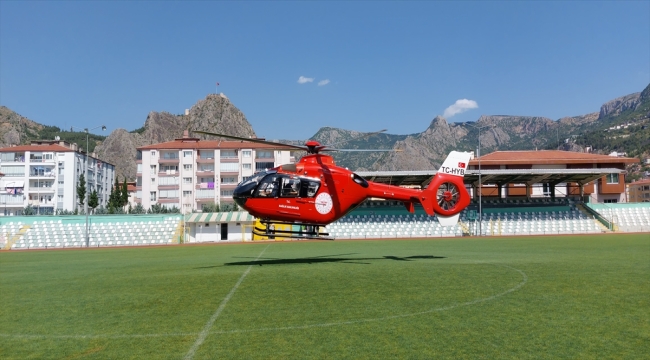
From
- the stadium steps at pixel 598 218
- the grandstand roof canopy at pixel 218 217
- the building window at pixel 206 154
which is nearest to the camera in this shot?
the grandstand roof canopy at pixel 218 217

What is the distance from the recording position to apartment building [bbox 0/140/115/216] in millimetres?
90875

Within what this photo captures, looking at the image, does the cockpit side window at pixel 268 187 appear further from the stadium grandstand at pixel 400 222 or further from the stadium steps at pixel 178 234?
the stadium steps at pixel 178 234

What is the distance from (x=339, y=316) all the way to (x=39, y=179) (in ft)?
333

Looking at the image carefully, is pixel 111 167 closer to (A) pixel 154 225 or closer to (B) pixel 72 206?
(B) pixel 72 206

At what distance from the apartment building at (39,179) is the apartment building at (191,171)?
17.7 m

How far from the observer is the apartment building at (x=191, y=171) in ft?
274

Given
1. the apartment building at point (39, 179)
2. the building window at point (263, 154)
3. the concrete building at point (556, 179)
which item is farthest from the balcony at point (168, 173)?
the concrete building at point (556, 179)

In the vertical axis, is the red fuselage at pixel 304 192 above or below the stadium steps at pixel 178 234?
above

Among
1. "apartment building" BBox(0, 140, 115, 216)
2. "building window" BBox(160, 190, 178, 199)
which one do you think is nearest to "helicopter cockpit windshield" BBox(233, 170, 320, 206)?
"building window" BBox(160, 190, 178, 199)

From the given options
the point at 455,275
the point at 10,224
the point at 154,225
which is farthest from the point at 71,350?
the point at 10,224

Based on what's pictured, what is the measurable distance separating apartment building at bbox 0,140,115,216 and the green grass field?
90227 mm

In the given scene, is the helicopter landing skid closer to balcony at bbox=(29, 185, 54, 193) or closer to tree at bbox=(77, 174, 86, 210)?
tree at bbox=(77, 174, 86, 210)

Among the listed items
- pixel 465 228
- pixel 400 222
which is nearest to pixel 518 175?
pixel 465 228

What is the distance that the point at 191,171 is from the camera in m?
84.2
